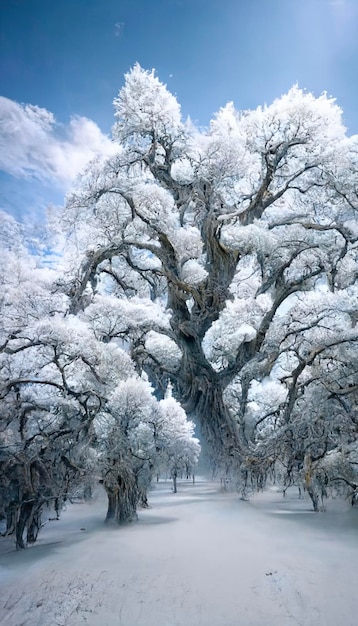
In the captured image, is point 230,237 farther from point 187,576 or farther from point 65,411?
point 187,576

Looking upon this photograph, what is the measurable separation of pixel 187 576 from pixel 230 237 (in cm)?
658

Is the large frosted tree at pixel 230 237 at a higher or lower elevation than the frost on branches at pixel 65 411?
higher

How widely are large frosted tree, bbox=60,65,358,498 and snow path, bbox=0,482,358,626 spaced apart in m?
1.80

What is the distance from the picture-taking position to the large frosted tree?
874 cm

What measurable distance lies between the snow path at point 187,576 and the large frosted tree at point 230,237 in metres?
1.80

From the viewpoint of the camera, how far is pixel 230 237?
9266 millimetres

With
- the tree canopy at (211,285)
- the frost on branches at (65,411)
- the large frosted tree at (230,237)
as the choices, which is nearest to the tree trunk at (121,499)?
the frost on branches at (65,411)

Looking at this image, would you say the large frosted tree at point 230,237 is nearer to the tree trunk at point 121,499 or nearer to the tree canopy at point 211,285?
the tree canopy at point 211,285

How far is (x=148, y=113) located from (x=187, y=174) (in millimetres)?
1717

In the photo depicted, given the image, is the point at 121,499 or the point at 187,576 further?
the point at 121,499

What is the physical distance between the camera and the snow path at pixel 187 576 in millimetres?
4953

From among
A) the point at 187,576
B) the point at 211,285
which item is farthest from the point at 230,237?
the point at 187,576

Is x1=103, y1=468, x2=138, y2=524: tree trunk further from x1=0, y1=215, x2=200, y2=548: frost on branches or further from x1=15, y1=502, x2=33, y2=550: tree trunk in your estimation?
x1=15, y1=502, x2=33, y2=550: tree trunk

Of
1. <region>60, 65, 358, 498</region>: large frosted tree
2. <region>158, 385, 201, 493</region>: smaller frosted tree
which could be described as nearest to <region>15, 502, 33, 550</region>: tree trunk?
<region>158, 385, 201, 493</region>: smaller frosted tree
